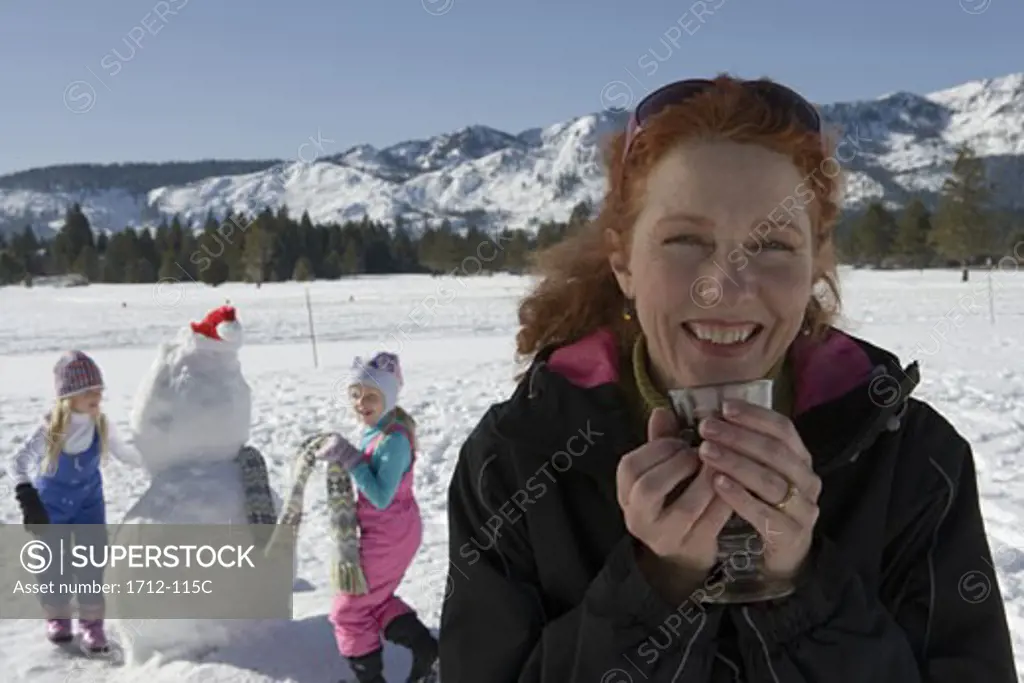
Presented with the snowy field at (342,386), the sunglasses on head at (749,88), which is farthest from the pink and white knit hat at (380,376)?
the sunglasses on head at (749,88)

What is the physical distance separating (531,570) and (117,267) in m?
70.4

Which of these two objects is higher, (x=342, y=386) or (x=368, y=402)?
(x=368, y=402)

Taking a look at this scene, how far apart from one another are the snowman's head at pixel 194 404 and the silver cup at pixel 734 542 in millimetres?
4058

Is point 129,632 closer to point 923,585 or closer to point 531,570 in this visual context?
point 531,570

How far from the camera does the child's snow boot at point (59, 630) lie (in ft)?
15.4

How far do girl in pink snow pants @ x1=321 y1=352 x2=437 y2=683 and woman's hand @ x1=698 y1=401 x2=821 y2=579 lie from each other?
3209mm

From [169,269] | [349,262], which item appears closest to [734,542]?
[169,269]

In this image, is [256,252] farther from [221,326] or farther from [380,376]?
[380,376]

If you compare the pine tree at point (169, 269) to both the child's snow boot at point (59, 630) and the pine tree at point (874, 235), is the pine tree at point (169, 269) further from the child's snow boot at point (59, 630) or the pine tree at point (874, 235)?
the child's snow boot at point (59, 630)

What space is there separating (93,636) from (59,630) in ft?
0.68

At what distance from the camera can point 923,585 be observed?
1.41 meters

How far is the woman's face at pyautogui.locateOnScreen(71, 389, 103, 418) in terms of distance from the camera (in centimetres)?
501

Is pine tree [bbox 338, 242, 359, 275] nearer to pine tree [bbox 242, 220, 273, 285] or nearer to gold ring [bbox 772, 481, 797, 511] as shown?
pine tree [bbox 242, 220, 273, 285]

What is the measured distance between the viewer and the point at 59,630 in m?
4.69
